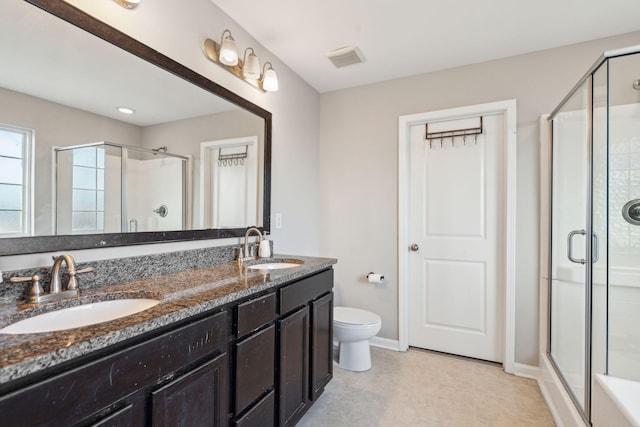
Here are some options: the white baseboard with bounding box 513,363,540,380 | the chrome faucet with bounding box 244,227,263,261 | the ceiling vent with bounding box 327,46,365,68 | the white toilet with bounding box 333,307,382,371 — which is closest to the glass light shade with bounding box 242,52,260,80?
the ceiling vent with bounding box 327,46,365,68

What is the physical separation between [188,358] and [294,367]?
0.75m

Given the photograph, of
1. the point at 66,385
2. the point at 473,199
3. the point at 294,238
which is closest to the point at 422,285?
the point at 473,199

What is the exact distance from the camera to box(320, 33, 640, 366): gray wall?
2.27m

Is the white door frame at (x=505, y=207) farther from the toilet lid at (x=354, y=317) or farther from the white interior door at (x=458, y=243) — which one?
the toilet lid at (x=354, y=317)

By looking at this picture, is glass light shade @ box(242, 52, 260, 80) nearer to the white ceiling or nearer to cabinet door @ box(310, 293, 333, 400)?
the white ceiling

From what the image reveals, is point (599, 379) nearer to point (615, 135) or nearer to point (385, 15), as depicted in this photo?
point (615, 135)

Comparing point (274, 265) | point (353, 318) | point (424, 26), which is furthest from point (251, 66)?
point (353, 318)

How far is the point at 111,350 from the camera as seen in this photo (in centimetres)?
79

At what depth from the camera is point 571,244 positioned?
6.22 ft

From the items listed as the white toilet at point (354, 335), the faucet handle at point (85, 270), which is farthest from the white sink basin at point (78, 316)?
the white toilet at point (354, 335)

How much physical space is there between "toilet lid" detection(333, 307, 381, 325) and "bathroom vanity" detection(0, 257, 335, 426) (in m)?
0.43

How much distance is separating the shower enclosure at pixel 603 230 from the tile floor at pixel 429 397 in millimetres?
334

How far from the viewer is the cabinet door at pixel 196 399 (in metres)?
0.91

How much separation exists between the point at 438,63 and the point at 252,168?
1711 millimetres
